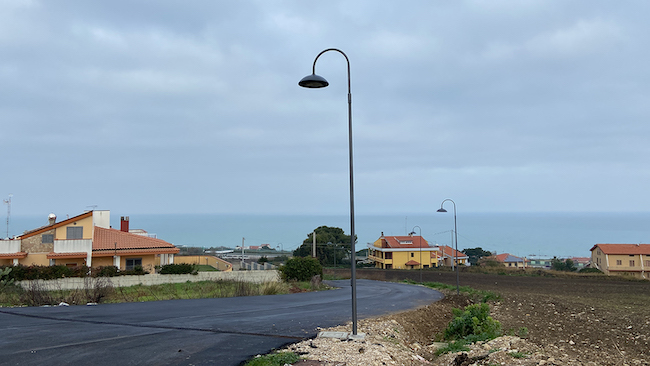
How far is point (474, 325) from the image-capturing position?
12281mm

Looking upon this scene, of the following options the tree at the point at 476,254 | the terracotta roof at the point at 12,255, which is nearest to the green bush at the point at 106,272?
the terracotta roof at the point at 12,255

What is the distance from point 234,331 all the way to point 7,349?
5.10 metres

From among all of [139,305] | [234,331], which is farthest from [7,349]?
[139,305]

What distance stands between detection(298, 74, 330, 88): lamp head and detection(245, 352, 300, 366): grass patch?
617cm

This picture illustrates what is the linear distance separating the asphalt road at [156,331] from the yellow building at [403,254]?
193 ft

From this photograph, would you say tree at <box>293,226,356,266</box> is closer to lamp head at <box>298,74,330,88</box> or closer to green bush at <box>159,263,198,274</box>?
green bush at <box>159,263,198,274</box>

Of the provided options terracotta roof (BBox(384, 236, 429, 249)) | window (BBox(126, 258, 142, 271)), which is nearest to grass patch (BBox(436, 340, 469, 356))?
window (BBox(126, 258, 142, 271))

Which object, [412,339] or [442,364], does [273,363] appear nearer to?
[442,364]

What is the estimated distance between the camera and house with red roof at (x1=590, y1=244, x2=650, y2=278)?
66.3m

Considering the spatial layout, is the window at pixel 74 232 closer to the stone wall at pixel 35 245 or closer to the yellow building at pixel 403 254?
Result: the stone wall at pixel 35 245

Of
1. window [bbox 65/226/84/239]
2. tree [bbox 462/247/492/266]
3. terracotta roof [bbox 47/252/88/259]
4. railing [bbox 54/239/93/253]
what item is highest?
window [bbox 65/226/84/239]

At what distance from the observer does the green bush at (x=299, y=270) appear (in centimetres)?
3472

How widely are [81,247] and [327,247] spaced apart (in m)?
49.0

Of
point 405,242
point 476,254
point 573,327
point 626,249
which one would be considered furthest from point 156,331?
point 476,254
